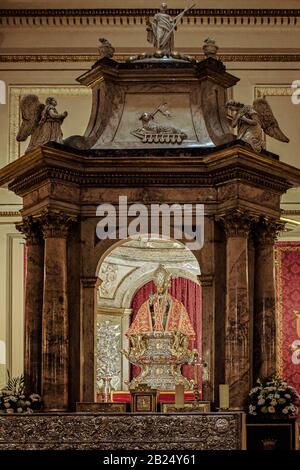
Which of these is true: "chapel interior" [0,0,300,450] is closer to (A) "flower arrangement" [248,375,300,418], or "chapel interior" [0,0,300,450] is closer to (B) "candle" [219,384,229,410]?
(B) "candle" [219,384,229,410]

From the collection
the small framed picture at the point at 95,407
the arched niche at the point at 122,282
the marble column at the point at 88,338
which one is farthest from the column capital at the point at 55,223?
the arched niche at the point at 122,282

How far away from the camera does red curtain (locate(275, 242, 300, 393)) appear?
17.8 m

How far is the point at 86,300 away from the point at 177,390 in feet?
5.18

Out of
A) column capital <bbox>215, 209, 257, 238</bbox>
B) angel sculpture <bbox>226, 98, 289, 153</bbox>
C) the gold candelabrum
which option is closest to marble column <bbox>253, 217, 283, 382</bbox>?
column capital <bbox>215, 209, 257, 238</bbox>

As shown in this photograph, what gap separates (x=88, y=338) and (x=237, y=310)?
1787 mm

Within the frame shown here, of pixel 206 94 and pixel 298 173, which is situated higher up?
pixel 206 94

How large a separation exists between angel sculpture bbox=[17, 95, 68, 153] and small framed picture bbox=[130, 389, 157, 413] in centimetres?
320

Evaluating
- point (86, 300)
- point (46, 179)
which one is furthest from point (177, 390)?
point (46, 179)

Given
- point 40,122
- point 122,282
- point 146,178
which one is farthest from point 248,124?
point 122,282

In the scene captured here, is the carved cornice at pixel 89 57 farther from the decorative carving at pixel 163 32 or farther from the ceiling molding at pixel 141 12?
the decorative carving at pixel 163 32

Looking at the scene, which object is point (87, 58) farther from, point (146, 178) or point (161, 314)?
point (146, 178)

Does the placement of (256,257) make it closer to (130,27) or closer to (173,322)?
(173,322)

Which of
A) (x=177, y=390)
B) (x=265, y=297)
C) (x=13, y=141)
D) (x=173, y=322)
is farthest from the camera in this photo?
(x=13, y=141)

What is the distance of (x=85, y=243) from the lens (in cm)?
1282
